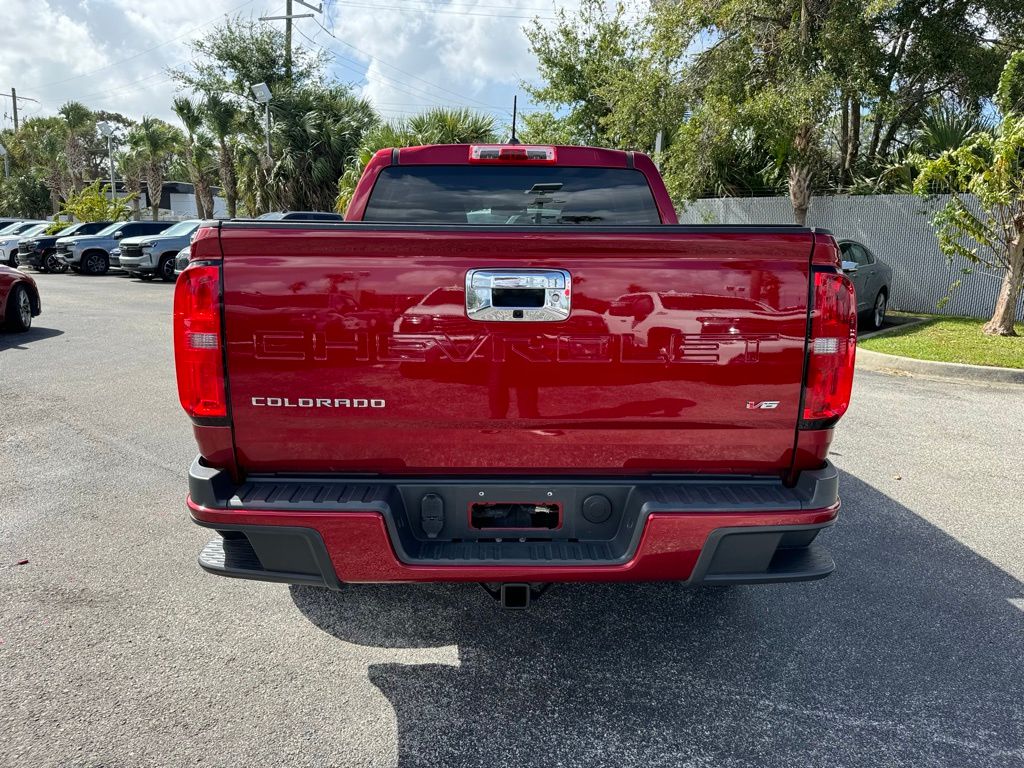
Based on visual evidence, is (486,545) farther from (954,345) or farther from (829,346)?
(954,345)

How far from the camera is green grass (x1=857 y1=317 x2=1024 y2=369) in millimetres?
9781

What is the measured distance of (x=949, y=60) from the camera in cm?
1475

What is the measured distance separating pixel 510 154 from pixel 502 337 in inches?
64.8

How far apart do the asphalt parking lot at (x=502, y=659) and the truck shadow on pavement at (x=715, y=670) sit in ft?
0.03

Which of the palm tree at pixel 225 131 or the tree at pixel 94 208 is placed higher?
the palm tree at pixel 225 131

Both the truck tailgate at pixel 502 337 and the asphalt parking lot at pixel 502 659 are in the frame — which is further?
the asphalt parking lot at pixel 502 659

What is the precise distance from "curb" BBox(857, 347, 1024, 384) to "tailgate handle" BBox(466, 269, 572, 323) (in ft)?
28.3

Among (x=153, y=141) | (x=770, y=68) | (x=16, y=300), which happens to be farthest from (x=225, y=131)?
(x=770, y=68)

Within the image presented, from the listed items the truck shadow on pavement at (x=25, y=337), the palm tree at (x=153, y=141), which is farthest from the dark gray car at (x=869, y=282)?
the palm tree at (x=153, y=141)

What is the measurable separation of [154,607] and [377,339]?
1.94 m

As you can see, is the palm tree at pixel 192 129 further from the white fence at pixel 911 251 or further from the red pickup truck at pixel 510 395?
the red pickup truck at pixel 510 395

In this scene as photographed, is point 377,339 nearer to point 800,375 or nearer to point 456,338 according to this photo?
point 456,338

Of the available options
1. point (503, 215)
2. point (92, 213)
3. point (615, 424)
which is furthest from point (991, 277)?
point (92, 213)

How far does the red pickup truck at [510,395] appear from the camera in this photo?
2.47m
